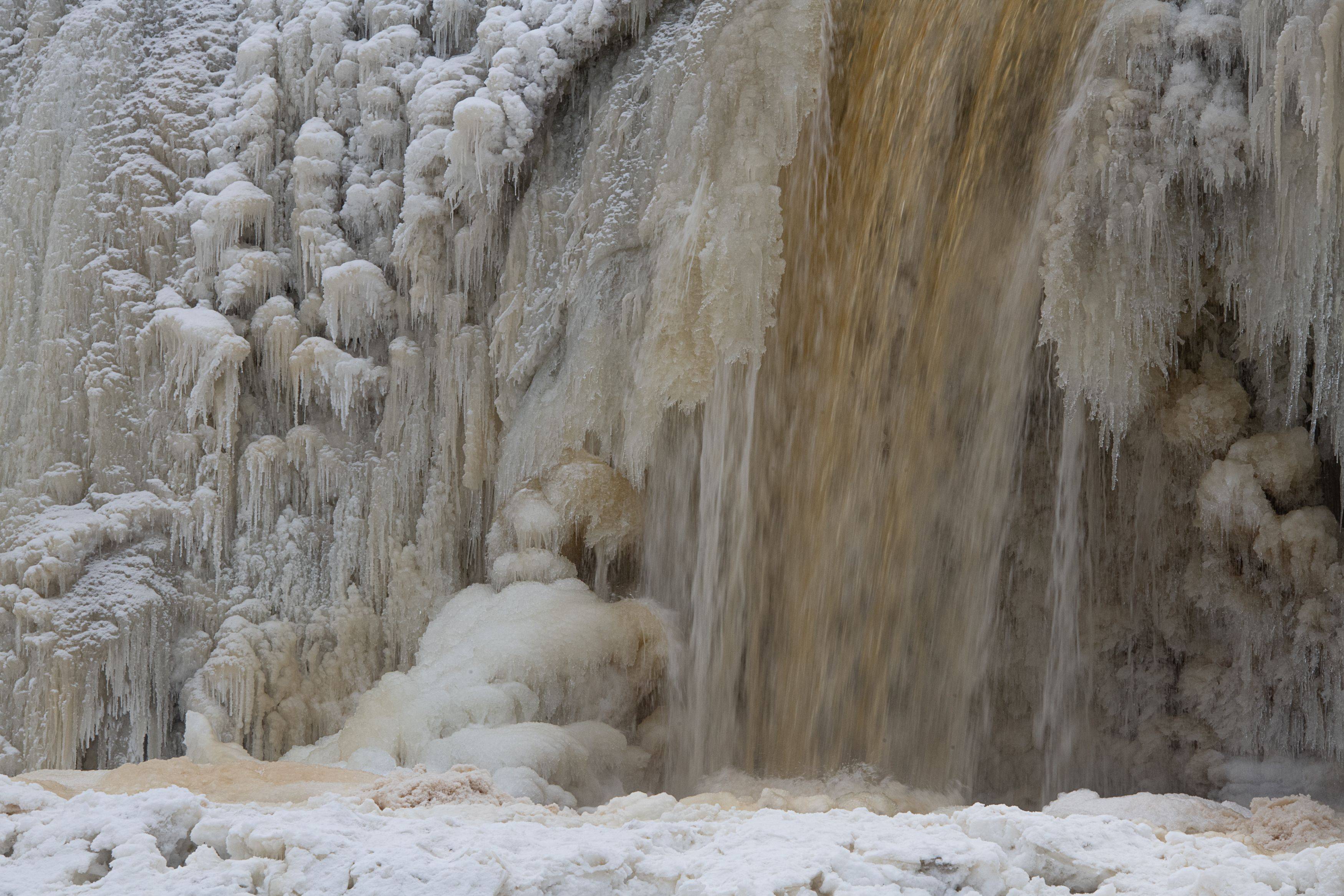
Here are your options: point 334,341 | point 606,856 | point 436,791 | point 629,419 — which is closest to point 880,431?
point 629,419

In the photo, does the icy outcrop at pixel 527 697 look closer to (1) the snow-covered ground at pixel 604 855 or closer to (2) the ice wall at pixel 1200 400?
(1) the snow-covered ground at pixel 604 855

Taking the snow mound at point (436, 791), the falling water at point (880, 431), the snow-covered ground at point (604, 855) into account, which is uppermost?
the falling water at point (880, 431)

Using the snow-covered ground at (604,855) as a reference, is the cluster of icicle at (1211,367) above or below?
above

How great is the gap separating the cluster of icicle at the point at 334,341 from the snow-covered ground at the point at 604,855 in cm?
359

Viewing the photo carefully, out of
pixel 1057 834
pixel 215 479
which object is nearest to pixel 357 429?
pixel 215 479

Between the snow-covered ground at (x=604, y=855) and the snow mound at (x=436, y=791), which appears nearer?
the snow-covered ground at (x=604, y=855)

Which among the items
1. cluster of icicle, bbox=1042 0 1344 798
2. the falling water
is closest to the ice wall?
cluster of icicle, bbox=1042 0 1344 798

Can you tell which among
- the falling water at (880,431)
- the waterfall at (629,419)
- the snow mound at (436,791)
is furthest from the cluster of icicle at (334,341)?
the snow mound at (436,791)

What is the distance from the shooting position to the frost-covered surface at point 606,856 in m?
2.72

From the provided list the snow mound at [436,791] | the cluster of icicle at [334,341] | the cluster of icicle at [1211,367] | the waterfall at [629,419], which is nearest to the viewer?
the snow mound at [436,791]

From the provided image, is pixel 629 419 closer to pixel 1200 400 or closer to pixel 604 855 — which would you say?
pixel 1200 400

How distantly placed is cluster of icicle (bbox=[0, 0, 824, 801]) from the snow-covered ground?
11.8ft

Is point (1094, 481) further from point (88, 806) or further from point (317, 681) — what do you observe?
point (88, 806)

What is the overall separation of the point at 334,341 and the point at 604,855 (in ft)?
18.1
